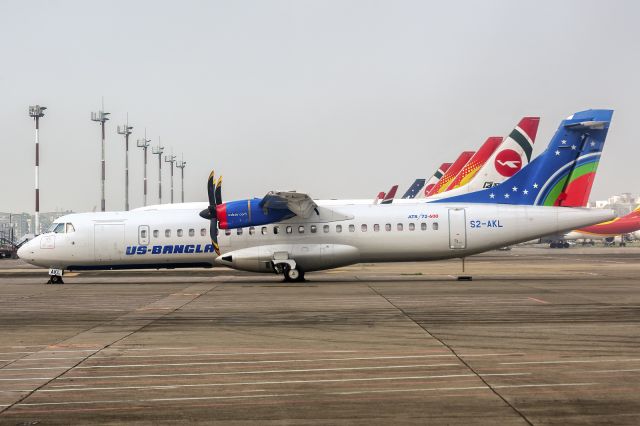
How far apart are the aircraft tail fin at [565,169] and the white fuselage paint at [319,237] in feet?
2.07

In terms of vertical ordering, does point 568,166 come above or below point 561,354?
above

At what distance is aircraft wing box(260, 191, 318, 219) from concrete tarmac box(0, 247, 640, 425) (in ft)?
27.5

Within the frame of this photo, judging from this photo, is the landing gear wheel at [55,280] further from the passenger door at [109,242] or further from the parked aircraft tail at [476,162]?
the parked aircraft tail at [476,162]

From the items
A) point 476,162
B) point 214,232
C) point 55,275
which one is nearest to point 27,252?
point 55,275

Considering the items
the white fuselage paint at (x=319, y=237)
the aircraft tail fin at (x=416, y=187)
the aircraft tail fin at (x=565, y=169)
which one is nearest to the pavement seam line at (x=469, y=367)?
the white fuselage paint at (x=319, y=237)

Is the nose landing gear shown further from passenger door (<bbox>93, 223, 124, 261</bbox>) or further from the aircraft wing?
the aircraft wing

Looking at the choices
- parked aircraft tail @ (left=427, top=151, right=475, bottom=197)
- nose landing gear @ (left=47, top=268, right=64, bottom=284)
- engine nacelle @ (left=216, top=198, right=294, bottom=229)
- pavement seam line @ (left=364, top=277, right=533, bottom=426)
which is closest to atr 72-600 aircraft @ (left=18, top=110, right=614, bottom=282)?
engine nacelle @ (left=216, top=198, right=294, bottom=229)

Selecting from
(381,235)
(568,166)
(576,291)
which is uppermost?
(568,166)

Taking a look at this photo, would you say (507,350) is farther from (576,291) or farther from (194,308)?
(576,291)

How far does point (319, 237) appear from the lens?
33125mm

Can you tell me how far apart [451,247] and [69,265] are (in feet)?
59.5

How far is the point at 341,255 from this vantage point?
32.7 m

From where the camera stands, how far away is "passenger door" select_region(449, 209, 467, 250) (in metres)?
32.2

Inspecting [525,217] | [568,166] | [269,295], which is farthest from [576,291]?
[269,295]
